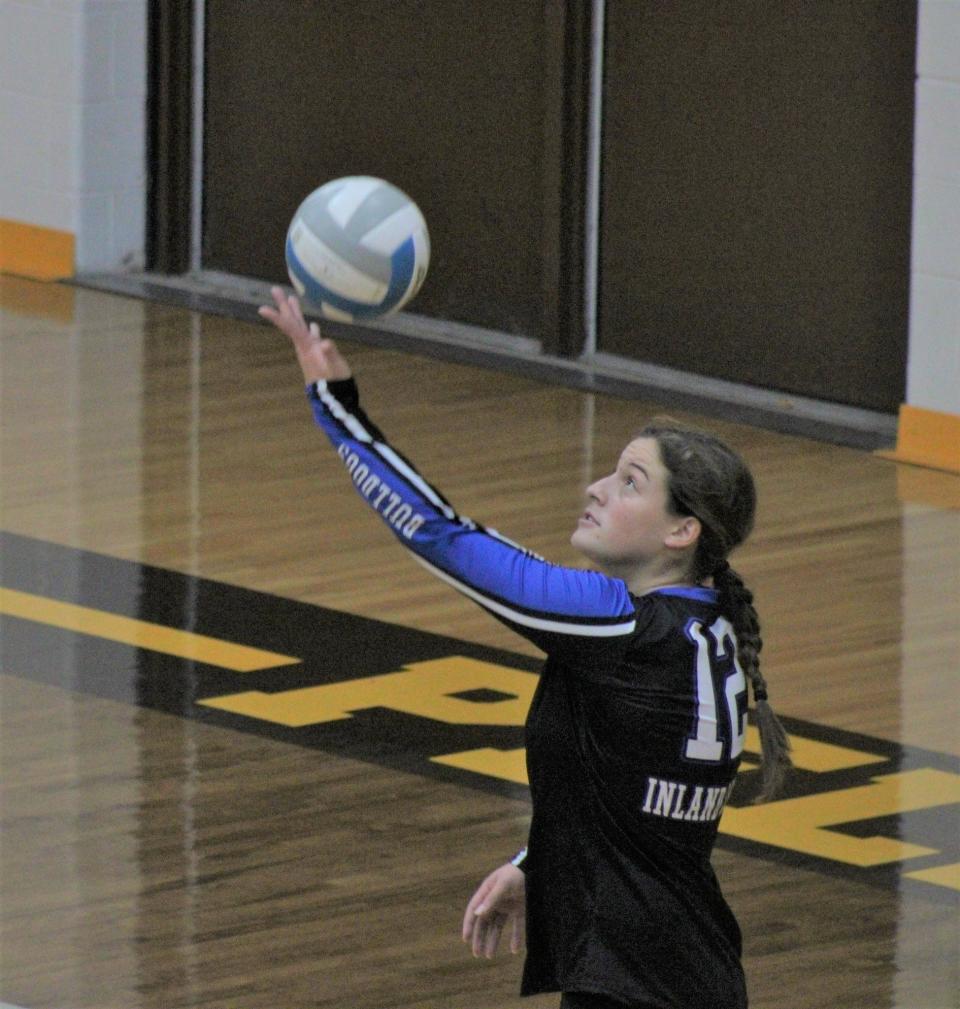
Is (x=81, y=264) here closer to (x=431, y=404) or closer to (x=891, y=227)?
(x=431, y=404)

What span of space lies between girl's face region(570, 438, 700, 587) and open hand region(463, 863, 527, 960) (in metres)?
0.42

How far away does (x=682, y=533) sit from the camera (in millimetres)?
3604

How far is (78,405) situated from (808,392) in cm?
281

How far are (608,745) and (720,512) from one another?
34 cm

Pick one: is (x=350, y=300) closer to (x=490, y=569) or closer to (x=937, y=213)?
(x=490, y=569)

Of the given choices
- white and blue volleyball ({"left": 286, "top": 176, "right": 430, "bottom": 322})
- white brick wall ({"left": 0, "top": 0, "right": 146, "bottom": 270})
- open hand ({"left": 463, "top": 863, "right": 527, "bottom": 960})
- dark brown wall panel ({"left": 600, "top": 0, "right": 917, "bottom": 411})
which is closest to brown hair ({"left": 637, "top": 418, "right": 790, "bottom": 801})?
open hand ({"left": 463, "top": 863, "right": 527, "bottom": 960})

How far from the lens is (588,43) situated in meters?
11.2

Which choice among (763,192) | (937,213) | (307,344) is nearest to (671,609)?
(307,344)

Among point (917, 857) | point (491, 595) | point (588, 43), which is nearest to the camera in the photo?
point (491, 595)

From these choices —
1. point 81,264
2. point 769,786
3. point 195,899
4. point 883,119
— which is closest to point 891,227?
point 883,119

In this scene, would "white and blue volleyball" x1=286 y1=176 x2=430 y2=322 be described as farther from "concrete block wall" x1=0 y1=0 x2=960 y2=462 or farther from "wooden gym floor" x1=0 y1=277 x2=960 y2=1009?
"concrete block wall" x1=0 y1=0 x2=960 y2=462

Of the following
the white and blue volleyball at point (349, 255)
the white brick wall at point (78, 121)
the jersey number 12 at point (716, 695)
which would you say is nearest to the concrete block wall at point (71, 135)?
the white brick wall at point (78, 121)

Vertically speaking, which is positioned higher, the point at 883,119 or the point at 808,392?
the point at 883,119

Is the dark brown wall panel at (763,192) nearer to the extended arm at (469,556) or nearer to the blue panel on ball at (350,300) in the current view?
the blue panel on ball at (350,300)
